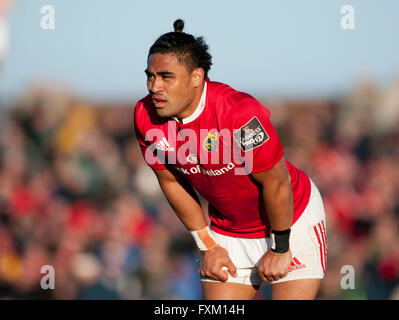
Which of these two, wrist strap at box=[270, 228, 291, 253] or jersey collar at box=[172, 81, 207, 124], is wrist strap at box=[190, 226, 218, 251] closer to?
wrist strap at box=[270, 228, 291, 253]

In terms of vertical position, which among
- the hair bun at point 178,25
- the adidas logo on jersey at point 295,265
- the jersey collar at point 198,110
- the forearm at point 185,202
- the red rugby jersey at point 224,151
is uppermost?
the hair bun at point 178,25

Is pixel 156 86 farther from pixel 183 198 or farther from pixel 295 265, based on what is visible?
pixel 295 265

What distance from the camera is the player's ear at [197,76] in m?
3.95

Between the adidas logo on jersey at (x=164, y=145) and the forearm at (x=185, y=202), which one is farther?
the forearm at (x=185, y=202)

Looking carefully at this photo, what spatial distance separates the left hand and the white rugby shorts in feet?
0.61

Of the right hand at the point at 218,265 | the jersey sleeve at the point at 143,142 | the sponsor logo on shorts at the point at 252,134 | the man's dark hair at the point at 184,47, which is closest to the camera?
the sponsor logo on shorts at the point at 252,134

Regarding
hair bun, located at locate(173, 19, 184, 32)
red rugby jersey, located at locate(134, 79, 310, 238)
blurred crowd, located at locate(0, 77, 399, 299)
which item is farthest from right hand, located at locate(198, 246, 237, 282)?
blurred crowd, located at locate(0, 77, 399, 299)

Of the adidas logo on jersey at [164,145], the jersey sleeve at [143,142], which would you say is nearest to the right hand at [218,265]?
the jersey sleeve at [143,142]

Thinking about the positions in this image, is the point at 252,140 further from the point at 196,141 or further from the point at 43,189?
the point at 43,189

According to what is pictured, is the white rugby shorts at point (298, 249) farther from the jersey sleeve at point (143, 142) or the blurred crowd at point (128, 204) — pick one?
the blurred crowd at point (128, 204)

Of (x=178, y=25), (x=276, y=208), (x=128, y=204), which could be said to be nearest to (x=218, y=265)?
(x=276, y=208)

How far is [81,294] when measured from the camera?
7684 millimetres

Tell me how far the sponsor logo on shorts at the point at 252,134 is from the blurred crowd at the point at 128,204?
368cm

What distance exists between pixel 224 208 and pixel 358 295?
343 centimetres
